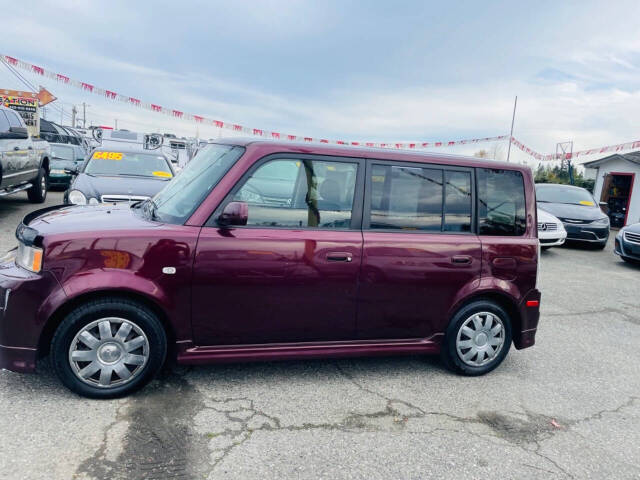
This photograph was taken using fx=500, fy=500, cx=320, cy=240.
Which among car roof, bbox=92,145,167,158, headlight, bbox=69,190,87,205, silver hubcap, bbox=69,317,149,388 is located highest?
car roof, bbox=92,145,167,158

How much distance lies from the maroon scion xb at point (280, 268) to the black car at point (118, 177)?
322 cm

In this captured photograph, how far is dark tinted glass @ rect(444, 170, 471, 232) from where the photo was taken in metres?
4.06

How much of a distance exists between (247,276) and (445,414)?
5.61ft

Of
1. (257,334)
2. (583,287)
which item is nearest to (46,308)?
(257,334)

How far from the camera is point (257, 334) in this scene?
11.7 feet

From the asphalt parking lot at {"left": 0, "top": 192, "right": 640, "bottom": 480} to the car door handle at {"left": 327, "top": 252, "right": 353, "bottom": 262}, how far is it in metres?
1.00

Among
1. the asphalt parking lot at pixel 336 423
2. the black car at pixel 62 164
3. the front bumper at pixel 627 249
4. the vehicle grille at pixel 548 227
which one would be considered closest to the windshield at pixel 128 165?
the asphalt parking lot at pixel 336 423

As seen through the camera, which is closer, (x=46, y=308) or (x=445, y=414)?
(x=46, y=308)

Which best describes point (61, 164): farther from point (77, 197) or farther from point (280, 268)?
point (280, 268)

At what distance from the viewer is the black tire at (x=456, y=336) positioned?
4.11 meters

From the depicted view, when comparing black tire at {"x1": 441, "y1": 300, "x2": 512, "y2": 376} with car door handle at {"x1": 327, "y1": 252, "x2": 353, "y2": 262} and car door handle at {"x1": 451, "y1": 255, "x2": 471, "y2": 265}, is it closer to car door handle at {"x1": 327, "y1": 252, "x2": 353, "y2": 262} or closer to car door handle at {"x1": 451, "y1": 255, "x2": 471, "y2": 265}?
car door handle at {"x1": 451, "y1": 255, "x2": 471, "y2": 265}

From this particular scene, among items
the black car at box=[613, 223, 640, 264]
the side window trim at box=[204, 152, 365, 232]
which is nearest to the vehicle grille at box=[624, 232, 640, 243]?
the black car at box=[613, 223, 640, 264]

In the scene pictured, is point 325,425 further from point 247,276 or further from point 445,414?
point 247,276

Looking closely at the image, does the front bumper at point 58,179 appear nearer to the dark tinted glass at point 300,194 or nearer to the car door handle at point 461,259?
the dark tinted glass at point 300,194
